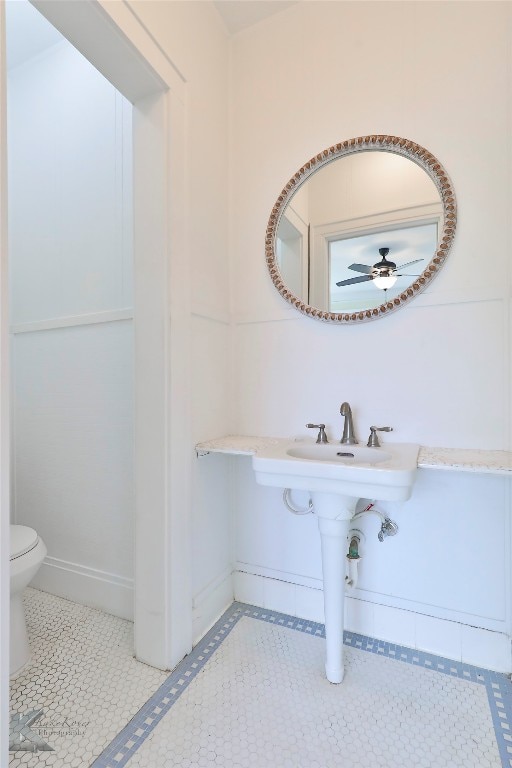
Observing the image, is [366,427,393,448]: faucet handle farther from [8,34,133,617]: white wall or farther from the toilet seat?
the toilet seat

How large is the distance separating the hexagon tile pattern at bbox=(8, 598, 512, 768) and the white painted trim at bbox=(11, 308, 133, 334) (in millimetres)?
1354

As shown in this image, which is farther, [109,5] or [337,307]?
[337,307]

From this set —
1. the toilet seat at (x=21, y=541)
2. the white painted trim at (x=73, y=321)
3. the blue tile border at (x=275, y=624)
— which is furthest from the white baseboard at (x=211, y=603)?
the white painted trim at (x=73, y=321)

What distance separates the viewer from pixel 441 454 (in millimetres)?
1266

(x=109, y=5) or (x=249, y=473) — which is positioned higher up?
(x=109, y=5)

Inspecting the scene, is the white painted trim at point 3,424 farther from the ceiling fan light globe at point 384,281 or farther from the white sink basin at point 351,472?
the ceiling fan light globe at point 384,281

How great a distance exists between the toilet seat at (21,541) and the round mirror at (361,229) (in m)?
1.42

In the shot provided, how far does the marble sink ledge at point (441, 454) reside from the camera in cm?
110

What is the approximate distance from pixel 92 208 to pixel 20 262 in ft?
1.81

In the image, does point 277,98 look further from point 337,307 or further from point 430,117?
point 337,307

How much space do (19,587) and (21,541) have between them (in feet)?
0.53

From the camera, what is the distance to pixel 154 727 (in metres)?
1.09

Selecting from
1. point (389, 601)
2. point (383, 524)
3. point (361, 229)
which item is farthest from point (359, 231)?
point (389, 601)

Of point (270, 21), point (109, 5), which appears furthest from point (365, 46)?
point (109, 5)
